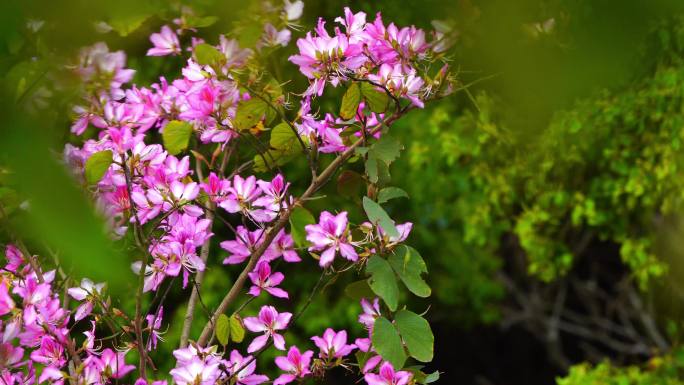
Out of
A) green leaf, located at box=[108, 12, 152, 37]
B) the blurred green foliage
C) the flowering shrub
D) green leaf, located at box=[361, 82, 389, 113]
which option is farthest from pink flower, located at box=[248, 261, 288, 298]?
the blurred green foliage

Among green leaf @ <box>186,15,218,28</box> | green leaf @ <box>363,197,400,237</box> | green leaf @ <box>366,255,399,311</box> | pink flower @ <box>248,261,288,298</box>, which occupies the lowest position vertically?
pink flower @ <box>248,261,288,298</box>

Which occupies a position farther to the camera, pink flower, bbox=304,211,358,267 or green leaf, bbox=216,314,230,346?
green leaf, bbox=216,314,230,346

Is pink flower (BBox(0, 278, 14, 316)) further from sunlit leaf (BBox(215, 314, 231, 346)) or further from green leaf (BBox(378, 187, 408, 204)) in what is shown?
green leaf (BBox(378, 187, 408, 204))

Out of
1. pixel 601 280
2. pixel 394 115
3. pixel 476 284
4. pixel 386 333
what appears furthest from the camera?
pixel 601 280

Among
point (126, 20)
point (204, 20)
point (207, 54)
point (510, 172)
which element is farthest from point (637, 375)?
point (126, 20)

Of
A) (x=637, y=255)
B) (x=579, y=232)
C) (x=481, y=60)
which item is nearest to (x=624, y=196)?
(x=637, y=255)

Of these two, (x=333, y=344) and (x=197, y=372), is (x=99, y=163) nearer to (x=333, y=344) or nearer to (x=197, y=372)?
(x=197, y=372)

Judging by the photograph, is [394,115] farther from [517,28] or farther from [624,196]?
[624,196]
